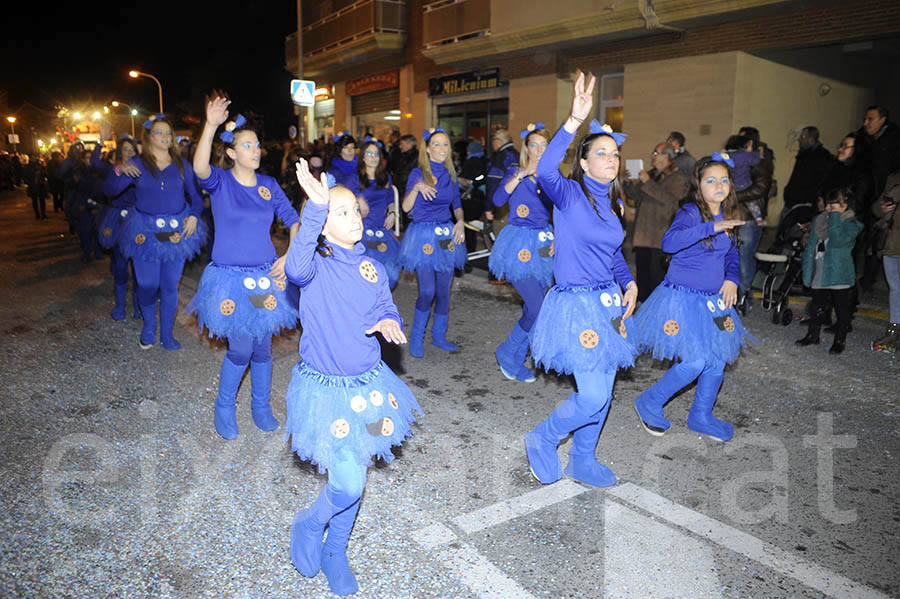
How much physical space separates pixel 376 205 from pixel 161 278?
7.77 ft

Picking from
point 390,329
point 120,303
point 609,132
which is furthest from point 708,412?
point 120,303

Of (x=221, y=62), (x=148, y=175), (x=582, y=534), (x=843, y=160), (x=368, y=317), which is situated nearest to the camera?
(x=368, y=317)

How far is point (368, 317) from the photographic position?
308 centimetres

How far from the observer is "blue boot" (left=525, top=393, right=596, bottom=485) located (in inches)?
160

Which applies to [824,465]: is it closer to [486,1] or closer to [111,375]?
[111,375]

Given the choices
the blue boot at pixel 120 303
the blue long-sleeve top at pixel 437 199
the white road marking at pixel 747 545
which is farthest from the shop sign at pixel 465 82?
the white road marking at pixel 747 545

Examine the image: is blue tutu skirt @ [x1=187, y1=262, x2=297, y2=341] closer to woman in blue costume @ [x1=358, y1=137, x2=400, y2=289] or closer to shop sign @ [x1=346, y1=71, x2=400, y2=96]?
woman in blue costume @ [x1=358, y1=137, x2=400, y2=289]

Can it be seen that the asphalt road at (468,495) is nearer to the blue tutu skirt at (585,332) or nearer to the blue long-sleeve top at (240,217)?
the blue tutu skirt at (585,332)

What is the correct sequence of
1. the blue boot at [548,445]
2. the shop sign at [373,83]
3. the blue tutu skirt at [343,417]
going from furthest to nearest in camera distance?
the shop sign at [373,83], the blue boot at [548,445], the blue tutu skirt at [343,417]

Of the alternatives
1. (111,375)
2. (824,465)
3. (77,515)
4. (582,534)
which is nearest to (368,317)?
(582,534)

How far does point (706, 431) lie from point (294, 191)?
12524 millimetres

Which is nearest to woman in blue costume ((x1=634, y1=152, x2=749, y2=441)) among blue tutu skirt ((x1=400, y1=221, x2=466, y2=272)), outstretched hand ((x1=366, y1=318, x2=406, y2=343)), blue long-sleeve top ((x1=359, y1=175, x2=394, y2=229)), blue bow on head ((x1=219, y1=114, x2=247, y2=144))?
outstretched hand ((x1=366, y1=318, x2=406, y2=343))

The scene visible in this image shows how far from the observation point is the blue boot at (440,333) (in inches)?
281

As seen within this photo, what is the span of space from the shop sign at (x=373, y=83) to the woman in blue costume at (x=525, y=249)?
765 inches
